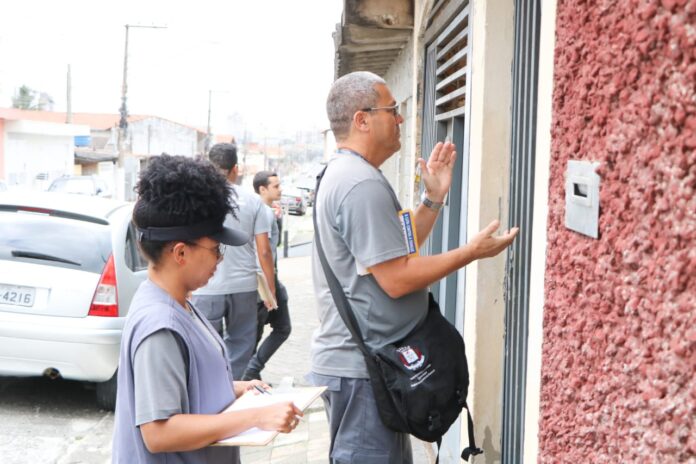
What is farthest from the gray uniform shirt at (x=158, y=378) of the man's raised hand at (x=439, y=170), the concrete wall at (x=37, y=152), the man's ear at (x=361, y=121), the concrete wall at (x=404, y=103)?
the concrete wall at (x=37, y=152)

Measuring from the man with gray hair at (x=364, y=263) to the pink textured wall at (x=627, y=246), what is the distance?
2.14 feet

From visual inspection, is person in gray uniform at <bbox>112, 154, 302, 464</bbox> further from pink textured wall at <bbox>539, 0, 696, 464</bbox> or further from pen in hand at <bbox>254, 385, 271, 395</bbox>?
pink textured wall at <bbox>539, 0, 696, 464</bbox>

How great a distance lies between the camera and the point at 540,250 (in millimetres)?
2279

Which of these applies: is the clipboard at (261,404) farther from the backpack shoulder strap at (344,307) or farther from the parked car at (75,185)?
the parked car at (75,185)

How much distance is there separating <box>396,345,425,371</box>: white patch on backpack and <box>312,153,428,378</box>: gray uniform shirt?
57mm

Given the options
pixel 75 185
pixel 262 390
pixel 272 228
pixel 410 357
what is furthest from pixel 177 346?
pixel 75 185

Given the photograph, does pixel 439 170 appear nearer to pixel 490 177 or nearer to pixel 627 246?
pixel 490 177

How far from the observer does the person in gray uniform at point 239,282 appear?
595 cm

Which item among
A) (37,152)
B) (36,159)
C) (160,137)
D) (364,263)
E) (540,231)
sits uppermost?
(160,137)

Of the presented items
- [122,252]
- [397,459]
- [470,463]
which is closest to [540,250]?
[397,459]

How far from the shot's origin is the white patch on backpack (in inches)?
104

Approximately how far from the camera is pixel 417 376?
2.65 m

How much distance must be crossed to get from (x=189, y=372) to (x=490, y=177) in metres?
1.77

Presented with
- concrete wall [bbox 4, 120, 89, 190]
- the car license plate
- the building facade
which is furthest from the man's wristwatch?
concrete wall [bbox 4, 120, 89, 190]
